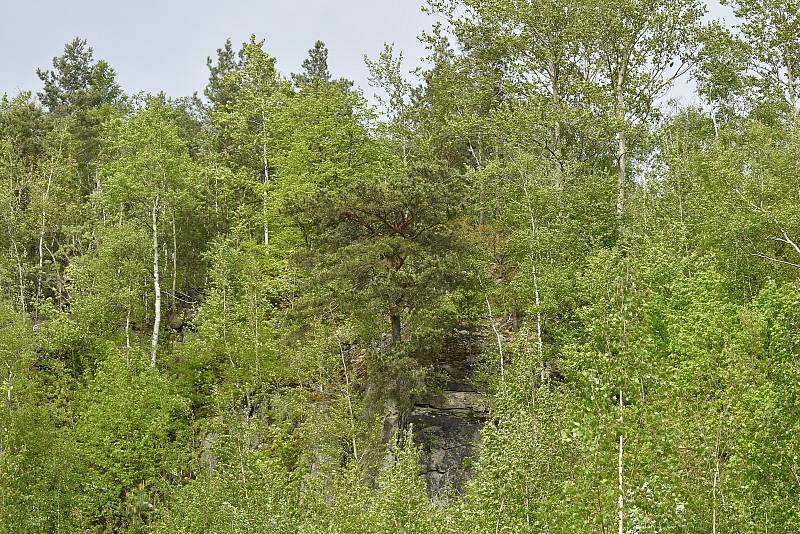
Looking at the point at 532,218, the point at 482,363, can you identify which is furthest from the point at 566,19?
the point at 482,363

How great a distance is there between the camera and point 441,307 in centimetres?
2944

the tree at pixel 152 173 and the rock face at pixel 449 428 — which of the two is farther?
the tree at pixel 152 173

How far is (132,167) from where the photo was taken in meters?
41.5

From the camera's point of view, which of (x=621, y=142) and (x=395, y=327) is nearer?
(x=395, y=327)

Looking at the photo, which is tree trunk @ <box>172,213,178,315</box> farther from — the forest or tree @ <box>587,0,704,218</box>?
tree @ <box>587,0,704,218</box>

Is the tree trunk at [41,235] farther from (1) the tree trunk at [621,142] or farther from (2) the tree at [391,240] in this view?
(1) the tree trunk at [621,142]

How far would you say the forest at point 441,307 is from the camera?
17.8 meters

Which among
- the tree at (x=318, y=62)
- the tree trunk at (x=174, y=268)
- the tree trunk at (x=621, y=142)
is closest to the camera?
the tree trunk at (x=621, y=142)

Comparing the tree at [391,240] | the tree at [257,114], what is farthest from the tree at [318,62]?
the tree at [391,240]

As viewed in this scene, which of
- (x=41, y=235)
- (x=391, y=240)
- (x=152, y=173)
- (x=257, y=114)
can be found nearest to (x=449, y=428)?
(x=391, y=240)

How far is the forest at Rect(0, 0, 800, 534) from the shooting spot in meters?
17.8

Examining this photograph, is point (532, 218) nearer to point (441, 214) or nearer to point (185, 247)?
point (441, 214)

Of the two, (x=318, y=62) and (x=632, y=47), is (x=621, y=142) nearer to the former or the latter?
(x=632, y=47)

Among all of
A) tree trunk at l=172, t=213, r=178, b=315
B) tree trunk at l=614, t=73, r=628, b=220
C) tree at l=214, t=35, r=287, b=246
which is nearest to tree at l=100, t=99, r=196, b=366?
tree trunk at l=172, t=213, r=178, b=315
